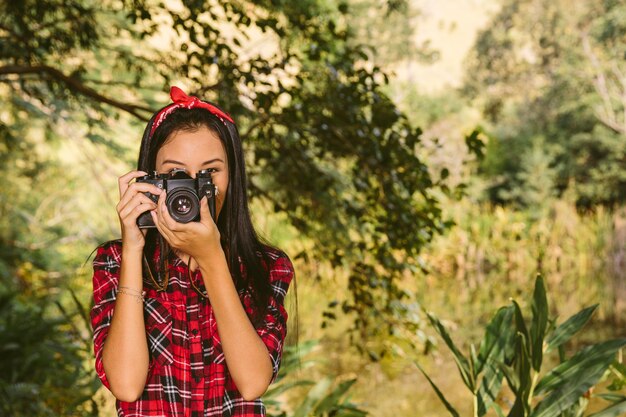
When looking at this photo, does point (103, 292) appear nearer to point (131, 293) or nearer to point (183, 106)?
point (131, 293)

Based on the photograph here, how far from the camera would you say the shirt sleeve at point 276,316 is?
122cm

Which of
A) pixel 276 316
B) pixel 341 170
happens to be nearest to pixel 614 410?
pixel 276 316

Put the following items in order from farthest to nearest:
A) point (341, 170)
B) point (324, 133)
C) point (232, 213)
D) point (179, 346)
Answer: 1. point (341, 170)
2. point (324, 133)
3. point (232, 213)
4. point (179, 346)

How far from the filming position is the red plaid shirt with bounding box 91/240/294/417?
1183 millimetres

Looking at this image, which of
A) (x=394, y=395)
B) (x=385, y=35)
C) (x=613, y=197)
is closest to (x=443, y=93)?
(x=385, y=35)

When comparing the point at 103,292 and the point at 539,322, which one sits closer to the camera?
the point at 103,292

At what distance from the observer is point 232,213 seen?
132 cm

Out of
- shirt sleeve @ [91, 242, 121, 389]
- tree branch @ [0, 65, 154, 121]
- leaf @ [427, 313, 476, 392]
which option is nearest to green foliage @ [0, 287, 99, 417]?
tree branch @ [0, 65, 154, 121]

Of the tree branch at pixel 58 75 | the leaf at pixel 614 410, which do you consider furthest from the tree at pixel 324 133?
the leaf at pixel 614 410

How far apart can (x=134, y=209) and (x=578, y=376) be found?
4.26 feet

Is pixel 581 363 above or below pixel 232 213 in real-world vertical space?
below

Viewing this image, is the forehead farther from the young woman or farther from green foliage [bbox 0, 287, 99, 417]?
green foliage [bbox 0, 287, 99, 417]

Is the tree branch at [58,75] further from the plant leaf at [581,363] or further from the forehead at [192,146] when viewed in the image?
the plant leaf at [581,363]

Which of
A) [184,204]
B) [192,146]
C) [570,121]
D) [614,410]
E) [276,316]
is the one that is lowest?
[614,410]
